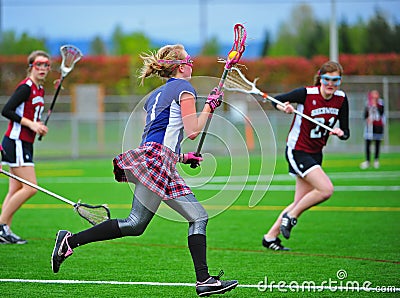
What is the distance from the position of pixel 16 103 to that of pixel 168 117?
3438mm

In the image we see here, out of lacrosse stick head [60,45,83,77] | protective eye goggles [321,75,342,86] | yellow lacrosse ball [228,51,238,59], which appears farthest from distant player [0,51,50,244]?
yellow lacrosse ball [228,51,238,59]

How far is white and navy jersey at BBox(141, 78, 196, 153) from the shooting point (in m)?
6.04

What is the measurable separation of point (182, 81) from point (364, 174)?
1318 cm

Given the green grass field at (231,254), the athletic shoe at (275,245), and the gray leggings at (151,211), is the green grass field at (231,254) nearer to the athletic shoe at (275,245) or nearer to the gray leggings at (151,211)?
the athletic shoe at (275,245)

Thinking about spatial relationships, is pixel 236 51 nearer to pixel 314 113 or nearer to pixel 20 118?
pixel 314 113

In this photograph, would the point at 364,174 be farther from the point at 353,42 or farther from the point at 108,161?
the point at 353,42

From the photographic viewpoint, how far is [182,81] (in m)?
6.09

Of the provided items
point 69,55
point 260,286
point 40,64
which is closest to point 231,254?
point 260,286

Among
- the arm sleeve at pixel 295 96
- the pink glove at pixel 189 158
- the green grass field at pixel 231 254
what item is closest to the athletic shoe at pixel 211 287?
the green grass field at pixel 231 254

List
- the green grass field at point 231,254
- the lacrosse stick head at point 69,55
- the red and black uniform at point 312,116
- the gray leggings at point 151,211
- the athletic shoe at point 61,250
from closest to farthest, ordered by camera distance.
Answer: the gray leggings at point 151,211
the athletic shoe at point 61,250
the green grass field at point 231,254
the red and black uniform at point 312,116
the lacrosse stick head at point 69,55

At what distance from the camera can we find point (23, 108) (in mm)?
9117

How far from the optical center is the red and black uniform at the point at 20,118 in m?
8.95

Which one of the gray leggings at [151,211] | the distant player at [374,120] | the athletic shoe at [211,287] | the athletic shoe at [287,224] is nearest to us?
the athletic shoe at [211,287]

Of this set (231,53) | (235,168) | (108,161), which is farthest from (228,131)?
(231,53)
